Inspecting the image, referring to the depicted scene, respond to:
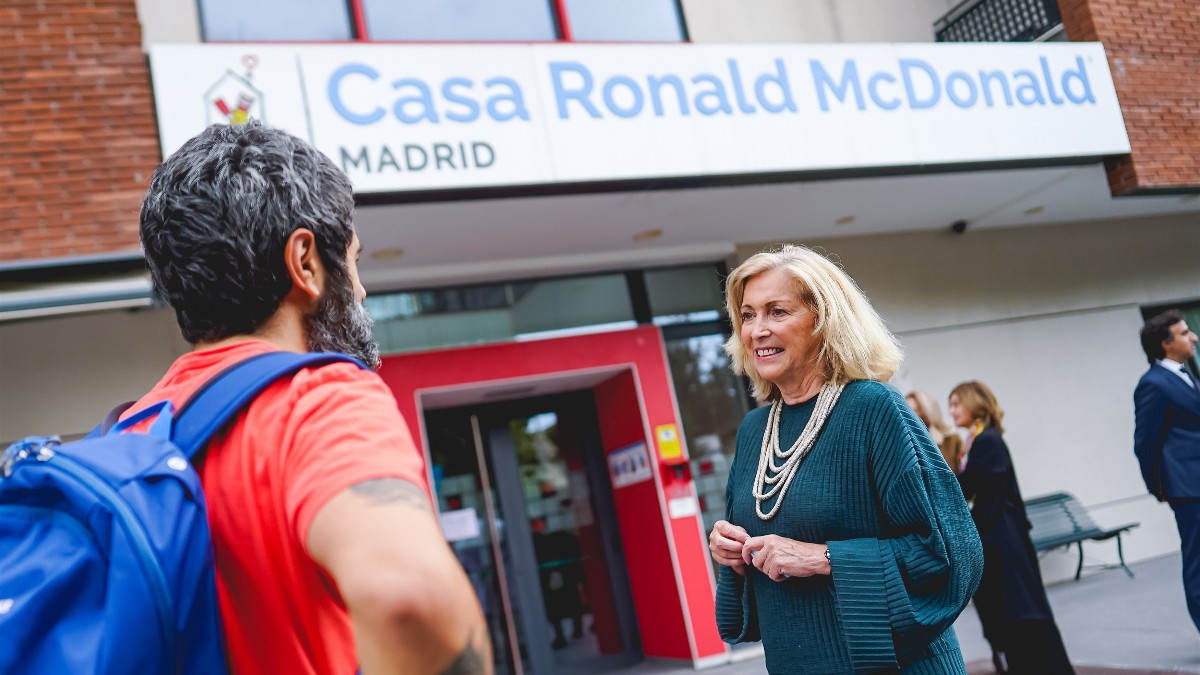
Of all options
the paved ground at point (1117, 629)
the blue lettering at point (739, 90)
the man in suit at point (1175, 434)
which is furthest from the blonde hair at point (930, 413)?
the blue lettering at point (739, 90)

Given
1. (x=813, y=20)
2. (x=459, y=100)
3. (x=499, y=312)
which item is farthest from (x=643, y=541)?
(x=813, y=20)

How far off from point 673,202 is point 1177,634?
4475 millimetres

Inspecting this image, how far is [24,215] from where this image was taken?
5.60 meters

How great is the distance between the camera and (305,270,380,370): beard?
3.92 feet

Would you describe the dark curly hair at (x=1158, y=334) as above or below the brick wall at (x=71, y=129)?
below

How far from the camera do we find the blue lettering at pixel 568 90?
649cm

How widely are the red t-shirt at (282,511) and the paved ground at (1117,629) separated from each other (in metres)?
5.48

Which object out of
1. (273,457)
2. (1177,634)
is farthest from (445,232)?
(273,457)

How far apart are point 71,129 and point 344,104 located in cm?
164

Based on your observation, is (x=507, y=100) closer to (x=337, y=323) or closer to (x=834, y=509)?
(x=834, y=509)

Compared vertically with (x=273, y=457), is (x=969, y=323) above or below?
above

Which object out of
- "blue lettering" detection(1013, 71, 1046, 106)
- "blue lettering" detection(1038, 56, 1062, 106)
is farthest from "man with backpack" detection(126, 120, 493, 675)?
"blue lettering" detection(1038, 56, 1062, 106)

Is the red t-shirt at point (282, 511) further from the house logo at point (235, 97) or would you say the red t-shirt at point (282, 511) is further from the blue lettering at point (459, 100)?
the blue lettering at point (459, 100)

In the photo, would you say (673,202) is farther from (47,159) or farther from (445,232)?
(47,159)
